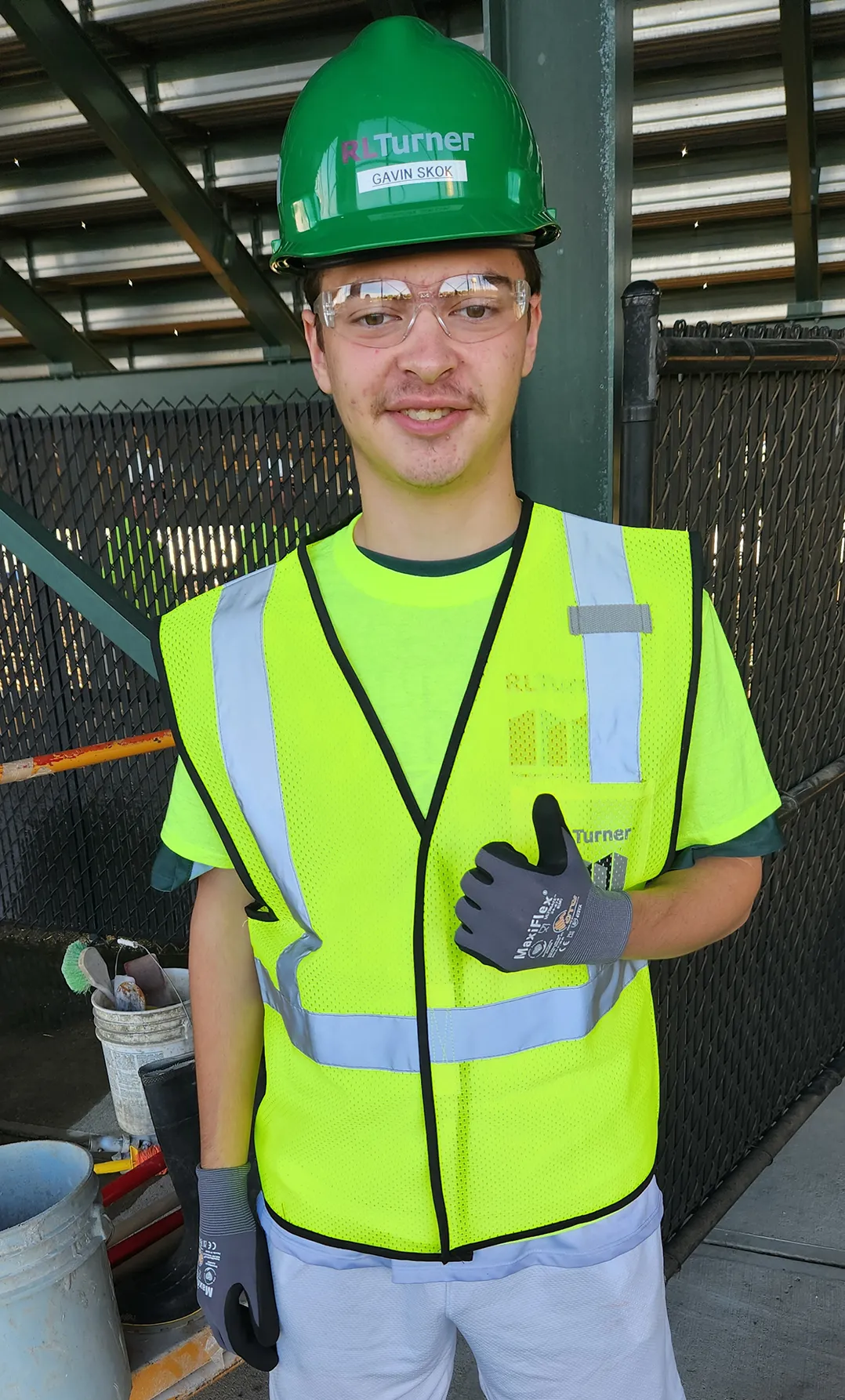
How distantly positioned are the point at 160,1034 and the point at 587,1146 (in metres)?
1.56

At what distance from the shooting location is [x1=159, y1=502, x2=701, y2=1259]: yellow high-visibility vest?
1.43 meters

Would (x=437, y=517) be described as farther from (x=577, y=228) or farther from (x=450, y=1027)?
(x=577, y=228)

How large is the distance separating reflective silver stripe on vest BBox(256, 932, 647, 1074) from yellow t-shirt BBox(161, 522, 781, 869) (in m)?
0.28

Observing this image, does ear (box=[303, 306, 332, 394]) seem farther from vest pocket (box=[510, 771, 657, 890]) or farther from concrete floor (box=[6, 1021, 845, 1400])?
concrete floor (box=[6, 1021, 845, 1400])

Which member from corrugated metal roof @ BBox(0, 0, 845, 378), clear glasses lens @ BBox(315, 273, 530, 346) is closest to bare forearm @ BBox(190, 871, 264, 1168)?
clear glasses lens @ BBox(315, 273, 530, 346)

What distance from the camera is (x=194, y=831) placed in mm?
1563

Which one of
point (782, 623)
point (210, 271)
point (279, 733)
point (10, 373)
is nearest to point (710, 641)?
point (279, 733)

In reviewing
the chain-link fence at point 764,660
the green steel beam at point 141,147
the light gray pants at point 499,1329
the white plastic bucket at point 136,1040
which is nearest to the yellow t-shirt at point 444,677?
the light gray pants at point 499,1329

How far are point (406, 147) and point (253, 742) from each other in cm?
81

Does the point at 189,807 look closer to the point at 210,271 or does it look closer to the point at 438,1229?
the point at 438,1229

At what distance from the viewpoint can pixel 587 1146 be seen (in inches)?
58.6

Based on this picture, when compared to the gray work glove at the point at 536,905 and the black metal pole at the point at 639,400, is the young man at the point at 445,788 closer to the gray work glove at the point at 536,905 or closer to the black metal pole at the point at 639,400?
the gray work glove at the point at 536,905

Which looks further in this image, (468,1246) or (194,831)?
(194,831)

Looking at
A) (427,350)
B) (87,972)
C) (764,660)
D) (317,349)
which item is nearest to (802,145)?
(764,660)
